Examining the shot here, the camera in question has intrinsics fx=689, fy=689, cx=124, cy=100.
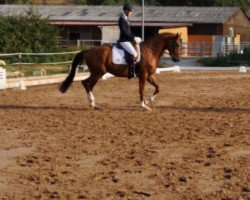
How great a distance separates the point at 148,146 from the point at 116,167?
1.63 m

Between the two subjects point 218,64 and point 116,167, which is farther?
point 218,64

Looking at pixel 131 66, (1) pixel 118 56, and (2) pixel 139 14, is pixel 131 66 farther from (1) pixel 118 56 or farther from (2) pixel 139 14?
(2) pixel 139 14

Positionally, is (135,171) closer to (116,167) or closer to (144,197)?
→ (116,167)

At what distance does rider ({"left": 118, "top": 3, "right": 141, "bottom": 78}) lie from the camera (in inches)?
563

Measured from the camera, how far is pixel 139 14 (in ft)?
202

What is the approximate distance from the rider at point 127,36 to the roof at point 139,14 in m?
44.2

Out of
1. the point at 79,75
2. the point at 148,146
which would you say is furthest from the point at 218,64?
the point at 148,146

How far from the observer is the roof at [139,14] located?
196ft

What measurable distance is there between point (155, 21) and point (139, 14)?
9.92 ft

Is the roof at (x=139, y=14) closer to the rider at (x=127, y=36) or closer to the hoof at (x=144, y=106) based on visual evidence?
the rider at (x=127, y=36)

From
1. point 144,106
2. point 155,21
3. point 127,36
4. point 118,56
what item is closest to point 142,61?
point 118,56

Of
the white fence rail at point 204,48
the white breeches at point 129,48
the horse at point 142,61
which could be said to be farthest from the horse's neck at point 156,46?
the white fence rail at point 204,48

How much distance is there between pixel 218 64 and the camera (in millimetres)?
39281

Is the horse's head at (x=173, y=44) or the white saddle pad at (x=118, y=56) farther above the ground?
the horse's head at (x=173, y=44)
